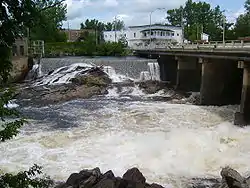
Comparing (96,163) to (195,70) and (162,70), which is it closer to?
(195,70)

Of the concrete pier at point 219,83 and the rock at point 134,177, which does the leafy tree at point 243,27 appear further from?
the rock at point 134,177

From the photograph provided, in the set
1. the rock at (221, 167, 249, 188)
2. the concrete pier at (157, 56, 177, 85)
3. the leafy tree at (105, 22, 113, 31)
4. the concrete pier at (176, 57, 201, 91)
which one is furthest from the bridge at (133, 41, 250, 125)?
the leafy tree at (105, 22, 113, 31)

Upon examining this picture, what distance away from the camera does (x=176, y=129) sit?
19.5m

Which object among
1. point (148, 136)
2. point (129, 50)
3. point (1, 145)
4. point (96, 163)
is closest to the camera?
point (96, 163)

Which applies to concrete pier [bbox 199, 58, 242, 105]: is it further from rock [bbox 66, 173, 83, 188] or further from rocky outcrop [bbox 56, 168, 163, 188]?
rock [bbox 66, 173, 83, 188]

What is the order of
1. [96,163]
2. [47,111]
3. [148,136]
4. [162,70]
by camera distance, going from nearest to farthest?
[96,163], [148,136], [47,111], [162,70]

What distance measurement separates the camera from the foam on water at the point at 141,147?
46.0ft

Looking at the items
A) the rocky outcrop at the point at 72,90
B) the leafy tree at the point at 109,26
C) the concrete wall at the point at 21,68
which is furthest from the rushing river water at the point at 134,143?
the leafy tree at the point at 109,26

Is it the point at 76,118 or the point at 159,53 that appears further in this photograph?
the point at 159,53

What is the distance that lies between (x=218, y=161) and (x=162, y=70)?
2664 centimetres

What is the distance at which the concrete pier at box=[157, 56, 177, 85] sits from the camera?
131 feet

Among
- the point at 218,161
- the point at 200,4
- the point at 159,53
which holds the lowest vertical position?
the point at 218,161

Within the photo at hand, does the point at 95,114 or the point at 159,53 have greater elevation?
the point at 159,53

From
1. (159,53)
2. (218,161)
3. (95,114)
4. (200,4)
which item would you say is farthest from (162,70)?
(200,4)
